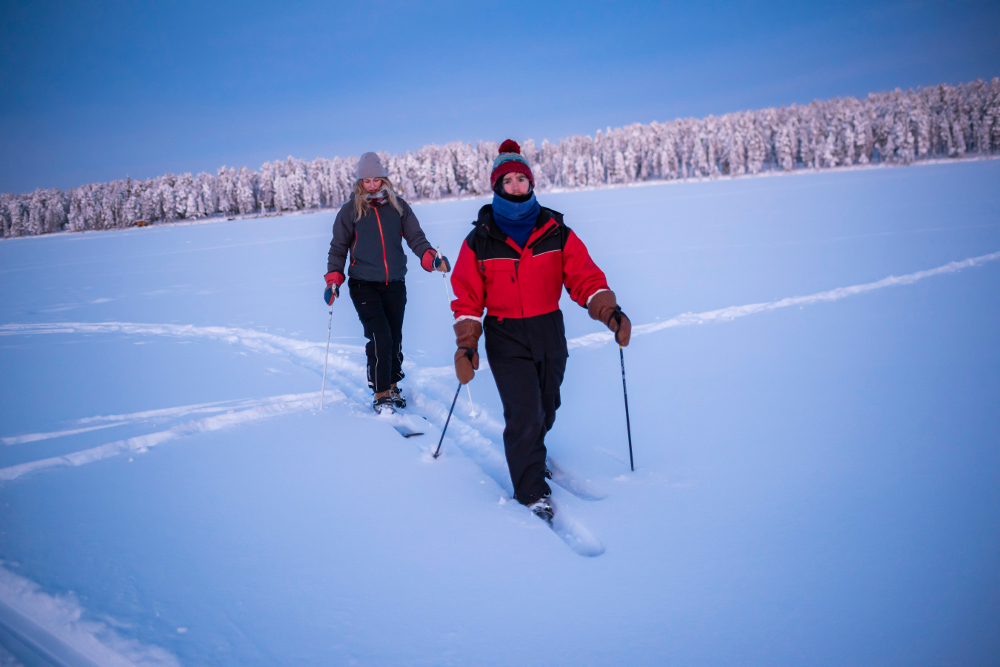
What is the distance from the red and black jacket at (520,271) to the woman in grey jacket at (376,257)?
149 cm

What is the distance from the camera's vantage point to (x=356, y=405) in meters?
4.43

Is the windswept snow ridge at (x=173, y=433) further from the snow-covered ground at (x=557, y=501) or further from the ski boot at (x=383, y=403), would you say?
the ski boot at (x=383, y=403)

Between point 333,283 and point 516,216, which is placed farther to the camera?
point 333,283

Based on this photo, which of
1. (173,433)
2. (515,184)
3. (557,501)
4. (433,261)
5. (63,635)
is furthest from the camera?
(433,261)

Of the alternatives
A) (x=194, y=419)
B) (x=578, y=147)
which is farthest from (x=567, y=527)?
(x=578, y=147)

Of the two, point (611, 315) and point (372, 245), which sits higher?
point (372, 245)

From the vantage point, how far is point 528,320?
8.85 feet

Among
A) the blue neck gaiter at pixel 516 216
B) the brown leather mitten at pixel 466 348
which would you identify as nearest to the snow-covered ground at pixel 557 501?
the brown leather mitten at pixel 466 348

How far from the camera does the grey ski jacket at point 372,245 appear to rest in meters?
4.19

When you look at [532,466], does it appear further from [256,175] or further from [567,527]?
[256,175]

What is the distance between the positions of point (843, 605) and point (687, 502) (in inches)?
31.2

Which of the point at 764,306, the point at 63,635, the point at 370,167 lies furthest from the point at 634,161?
the point at 63,635

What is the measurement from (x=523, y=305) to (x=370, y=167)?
7.14 feet

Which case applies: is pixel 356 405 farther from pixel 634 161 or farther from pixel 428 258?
pixel 634 161
